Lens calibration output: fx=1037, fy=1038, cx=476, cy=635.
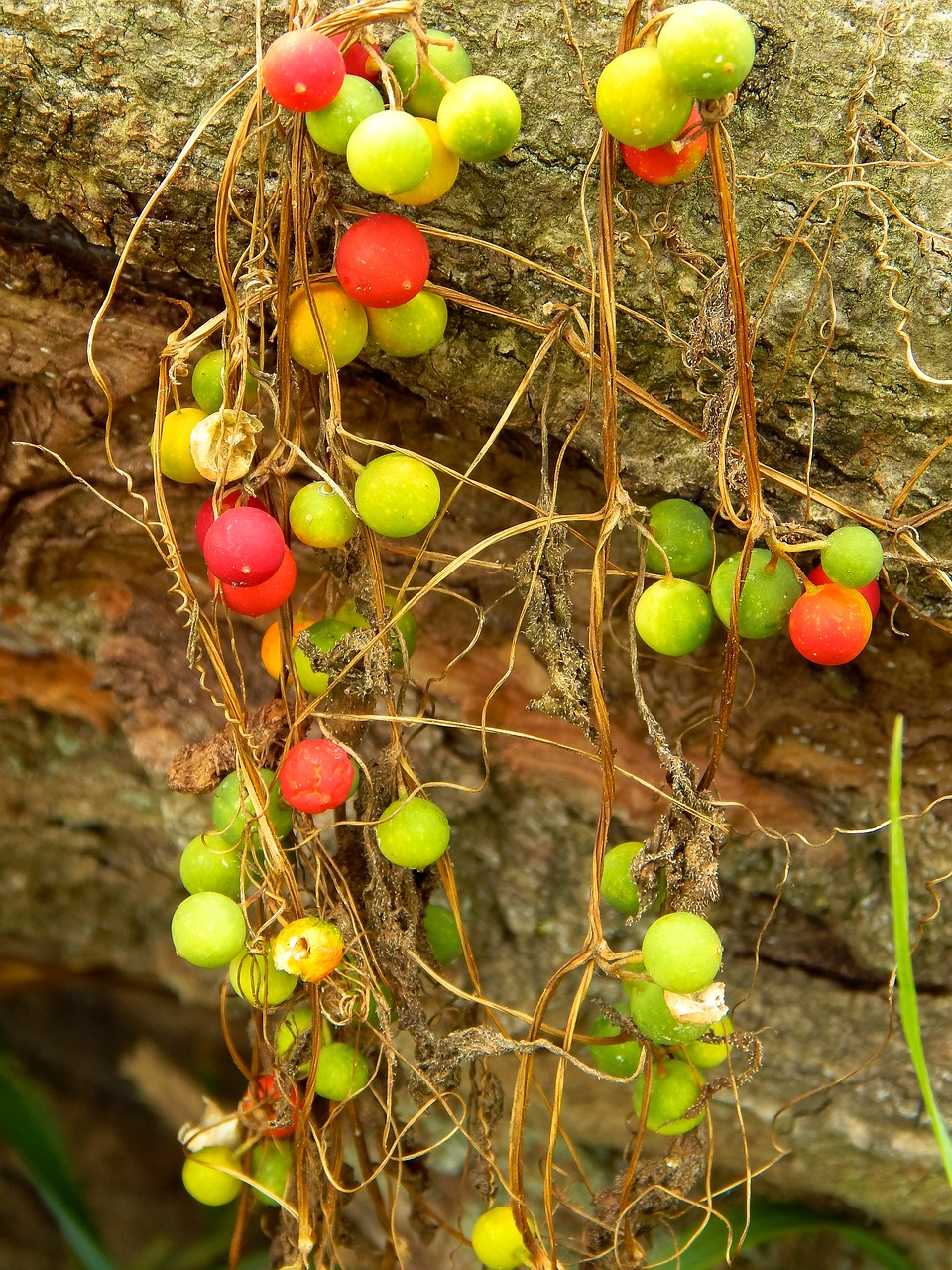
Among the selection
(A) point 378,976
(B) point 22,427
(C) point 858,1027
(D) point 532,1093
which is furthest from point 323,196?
(D) point 532,1093

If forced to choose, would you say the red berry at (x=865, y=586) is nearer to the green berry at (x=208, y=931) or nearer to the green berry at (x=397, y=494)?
the green berry at (x=397, y=494)

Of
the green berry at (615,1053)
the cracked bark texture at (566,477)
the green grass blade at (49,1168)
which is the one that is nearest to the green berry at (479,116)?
the cracked bark texture at (566,477)

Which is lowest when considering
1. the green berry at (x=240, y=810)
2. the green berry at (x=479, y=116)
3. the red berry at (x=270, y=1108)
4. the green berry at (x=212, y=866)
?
the red berry at (x=270, y=1108)

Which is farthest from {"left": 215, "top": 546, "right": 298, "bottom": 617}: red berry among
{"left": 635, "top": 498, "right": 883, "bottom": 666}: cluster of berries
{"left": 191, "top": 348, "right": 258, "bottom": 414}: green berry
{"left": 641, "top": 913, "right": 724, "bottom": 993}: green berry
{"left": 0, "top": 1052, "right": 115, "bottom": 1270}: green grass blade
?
{"left": 0, "top": 1052, "right": 115, "bottom": 1270}: green grass blade

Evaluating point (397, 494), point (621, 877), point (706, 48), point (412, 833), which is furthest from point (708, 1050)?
point (706, 48)

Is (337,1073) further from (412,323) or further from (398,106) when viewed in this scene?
(398,106)

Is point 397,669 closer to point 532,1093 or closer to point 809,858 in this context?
point 809,858

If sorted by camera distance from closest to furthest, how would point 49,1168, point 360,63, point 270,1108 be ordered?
point 360,63
point 270,1108
point 49,1168
